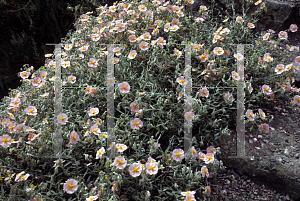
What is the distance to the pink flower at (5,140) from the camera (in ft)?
7.25

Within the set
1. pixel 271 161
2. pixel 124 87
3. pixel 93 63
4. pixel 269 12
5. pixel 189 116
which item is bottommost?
pixel 271 161

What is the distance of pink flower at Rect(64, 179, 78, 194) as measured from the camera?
1.97 m

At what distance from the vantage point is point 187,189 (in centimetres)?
208

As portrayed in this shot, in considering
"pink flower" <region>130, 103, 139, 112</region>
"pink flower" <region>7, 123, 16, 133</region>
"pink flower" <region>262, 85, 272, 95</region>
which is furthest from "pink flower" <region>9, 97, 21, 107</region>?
"pink flower" <region>262, 85, 272, 95</region>

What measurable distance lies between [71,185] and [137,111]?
2.68ft

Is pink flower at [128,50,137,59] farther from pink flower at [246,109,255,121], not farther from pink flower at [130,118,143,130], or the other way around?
pink flower at [246,109,255,121]

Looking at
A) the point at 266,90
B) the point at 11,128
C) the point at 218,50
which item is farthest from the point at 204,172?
the point at 11,128

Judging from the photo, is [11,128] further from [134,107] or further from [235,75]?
[235,75]

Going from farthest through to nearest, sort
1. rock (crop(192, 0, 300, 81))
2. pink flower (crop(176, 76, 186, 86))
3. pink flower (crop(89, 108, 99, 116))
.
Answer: rock (crop(192, 0, 300, 81)) < pink flower (crop(176, 76, 186, 86)) < pink flower (crop(89, 108, 99, 116))

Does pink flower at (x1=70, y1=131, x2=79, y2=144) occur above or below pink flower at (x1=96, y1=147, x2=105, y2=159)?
above

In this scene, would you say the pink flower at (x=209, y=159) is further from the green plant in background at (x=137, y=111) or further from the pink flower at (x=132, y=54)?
the pink flower at (x=132, y=54)

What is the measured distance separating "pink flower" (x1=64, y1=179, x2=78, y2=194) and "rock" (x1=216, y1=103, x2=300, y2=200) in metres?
1.28

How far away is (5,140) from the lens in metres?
2.22

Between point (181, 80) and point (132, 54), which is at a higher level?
point (132, 54)
